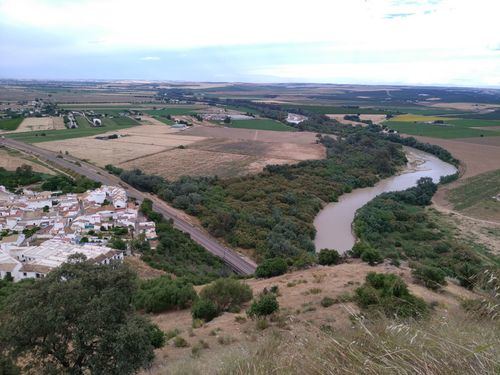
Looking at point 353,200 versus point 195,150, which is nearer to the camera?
point 353,200

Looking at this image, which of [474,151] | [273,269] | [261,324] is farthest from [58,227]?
[474,151]

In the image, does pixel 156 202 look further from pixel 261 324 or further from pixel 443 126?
pixel 443 126

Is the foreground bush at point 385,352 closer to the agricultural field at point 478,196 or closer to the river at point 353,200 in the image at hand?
the river at point 353,200

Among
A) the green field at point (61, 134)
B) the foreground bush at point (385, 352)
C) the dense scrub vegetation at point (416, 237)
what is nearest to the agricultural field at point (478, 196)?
the dense scrub vegetation at point (416, 237)

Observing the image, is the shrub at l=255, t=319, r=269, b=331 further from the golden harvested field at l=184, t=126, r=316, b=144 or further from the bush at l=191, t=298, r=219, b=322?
the golden harvested field at l=184, t=126, r=316, b=144

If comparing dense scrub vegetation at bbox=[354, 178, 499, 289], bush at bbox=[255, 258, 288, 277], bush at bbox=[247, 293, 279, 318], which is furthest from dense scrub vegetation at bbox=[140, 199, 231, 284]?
dense scrub vegetation at bbox=[354, 178, 499, 289]
